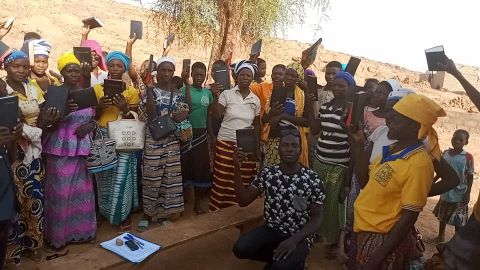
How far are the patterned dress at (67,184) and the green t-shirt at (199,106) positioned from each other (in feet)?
3.92

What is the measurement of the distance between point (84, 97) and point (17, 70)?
58 cm

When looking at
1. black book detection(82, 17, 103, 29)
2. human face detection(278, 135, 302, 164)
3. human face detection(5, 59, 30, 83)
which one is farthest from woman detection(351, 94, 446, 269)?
black book detection(82, 17, 103, 29)

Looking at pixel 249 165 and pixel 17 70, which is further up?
pixel 17 70

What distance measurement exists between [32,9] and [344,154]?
63.4 ft

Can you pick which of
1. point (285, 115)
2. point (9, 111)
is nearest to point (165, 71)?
point (285, 115)

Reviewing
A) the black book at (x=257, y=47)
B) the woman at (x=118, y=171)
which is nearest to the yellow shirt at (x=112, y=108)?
the woman at (x=118, y=171)

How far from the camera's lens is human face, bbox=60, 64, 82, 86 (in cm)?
384

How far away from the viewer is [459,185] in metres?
4.99

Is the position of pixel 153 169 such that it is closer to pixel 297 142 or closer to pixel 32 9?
pixel 297 142

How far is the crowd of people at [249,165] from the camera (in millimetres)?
2551

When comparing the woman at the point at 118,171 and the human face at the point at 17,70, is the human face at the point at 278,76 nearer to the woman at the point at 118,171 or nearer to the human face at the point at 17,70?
the woman at the point at 118,171

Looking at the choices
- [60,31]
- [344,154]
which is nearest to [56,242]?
[344,154]

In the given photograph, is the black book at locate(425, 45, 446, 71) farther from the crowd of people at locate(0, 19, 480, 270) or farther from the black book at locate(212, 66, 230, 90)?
the black book at locate(212, 66, 230, 90)

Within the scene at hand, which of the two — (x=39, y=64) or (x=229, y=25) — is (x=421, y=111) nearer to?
(x=39, y=64)
